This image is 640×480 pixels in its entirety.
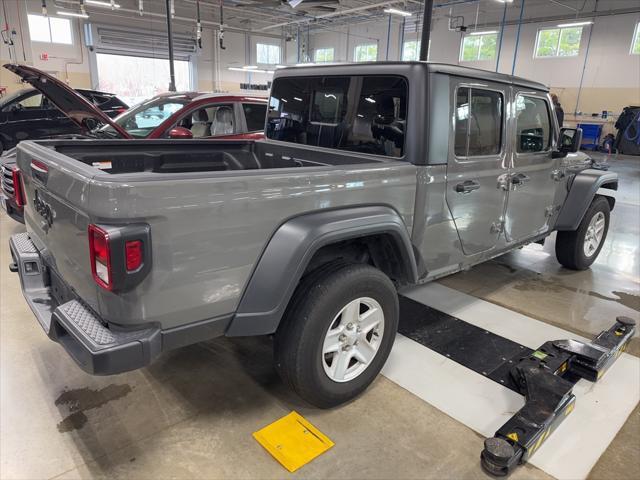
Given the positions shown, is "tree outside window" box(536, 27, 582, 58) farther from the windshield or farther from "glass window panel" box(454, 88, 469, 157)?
"glass window panel" box(454, 88, 469, 157)

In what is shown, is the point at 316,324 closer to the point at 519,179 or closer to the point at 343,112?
the point at 343,112

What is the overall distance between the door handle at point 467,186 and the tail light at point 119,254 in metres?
1.97

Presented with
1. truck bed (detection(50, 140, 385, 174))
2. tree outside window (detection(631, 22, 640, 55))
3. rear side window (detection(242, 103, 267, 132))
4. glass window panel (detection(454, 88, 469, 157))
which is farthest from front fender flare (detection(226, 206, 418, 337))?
tree outside window (detection(631, 22, 640, 55))

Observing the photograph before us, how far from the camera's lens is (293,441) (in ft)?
7.40

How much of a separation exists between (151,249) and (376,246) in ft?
4.57

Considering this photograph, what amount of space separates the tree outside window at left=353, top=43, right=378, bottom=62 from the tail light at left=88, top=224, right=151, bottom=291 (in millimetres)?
24093

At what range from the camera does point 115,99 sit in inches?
375

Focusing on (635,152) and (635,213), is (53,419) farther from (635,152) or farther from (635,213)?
(635,152)

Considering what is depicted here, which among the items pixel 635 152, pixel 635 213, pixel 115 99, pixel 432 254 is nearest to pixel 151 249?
pixel 432 254

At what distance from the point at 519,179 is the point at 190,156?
2512mm

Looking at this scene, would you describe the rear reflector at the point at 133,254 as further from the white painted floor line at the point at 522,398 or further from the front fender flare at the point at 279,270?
the white painted floor line at the point at 522,398

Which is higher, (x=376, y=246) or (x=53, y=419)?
(x=376, y=246)

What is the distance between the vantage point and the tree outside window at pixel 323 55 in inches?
1005

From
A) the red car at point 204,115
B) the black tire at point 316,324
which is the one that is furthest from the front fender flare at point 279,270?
the red car at point 204,115
